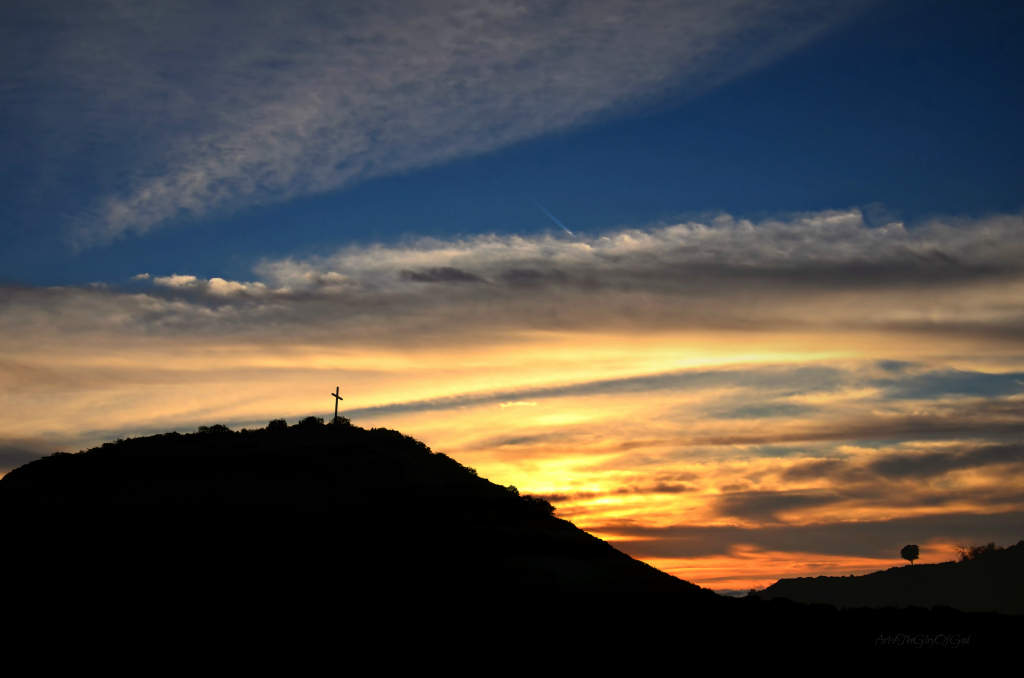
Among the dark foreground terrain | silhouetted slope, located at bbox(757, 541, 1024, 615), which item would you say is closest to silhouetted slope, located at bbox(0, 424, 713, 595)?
the dark foreground terrain

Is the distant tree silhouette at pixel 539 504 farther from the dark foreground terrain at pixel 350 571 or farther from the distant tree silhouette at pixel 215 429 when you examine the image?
the distant tree silhouette at pixel 215 429

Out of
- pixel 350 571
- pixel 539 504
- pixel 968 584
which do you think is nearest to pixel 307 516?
pixel 350 571

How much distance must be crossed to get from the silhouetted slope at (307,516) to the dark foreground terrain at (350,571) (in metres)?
0.13

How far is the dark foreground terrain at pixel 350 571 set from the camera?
2498 centimetres

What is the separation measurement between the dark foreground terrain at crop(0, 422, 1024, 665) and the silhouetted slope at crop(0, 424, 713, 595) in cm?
13

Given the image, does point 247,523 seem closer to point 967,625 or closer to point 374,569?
point 374,569

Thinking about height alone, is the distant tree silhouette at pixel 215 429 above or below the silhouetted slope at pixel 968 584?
above

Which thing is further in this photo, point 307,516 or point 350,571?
point 307,516

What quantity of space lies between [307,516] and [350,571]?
6.80 m

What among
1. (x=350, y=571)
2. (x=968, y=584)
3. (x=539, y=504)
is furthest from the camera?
(x=968, y=584)

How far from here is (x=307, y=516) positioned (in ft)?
121

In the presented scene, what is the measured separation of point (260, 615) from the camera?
26250 millimetres

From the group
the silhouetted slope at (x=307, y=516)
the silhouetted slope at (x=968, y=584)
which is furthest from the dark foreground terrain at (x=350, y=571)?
the silhouetted slope at (x=968, y=584)

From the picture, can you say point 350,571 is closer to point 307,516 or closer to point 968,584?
point 307,516
